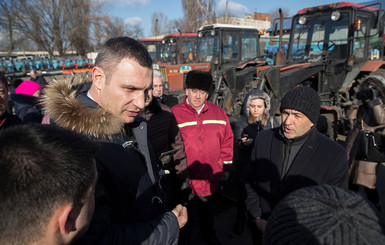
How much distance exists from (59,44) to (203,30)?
87.7ft

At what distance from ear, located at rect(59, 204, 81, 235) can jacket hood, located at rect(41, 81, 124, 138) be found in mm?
445

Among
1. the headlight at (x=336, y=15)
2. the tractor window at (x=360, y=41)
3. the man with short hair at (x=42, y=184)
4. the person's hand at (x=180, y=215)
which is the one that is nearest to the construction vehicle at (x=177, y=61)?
the headlight at (x=336, y=15)

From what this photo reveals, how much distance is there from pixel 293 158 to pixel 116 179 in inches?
51.6

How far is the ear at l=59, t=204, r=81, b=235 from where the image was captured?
2.51 ft

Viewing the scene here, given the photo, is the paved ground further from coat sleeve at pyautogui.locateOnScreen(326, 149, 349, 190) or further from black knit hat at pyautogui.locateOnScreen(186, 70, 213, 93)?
coat sleeve at pyautogui.locateOnScreen(326, 149, 349, 190)

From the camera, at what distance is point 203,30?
888cm

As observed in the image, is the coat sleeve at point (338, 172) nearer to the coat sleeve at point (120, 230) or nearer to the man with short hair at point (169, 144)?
the coat sleeve at point (120, 230)

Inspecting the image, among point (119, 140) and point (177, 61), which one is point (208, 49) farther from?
point (119, 140)

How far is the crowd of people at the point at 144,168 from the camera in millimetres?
697

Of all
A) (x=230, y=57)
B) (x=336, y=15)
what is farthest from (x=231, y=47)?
(x=336, y=15)

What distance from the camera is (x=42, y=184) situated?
0.70 metres

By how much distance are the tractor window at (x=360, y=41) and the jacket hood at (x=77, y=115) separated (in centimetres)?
630

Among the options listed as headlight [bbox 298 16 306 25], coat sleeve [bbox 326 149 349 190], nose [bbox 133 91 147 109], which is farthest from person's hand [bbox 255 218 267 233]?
headlight [bbox 298 16 306 25]

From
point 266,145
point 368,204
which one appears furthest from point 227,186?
point 368,204
